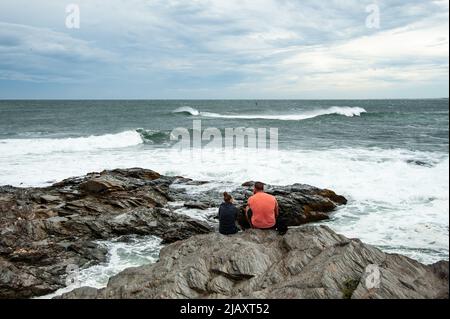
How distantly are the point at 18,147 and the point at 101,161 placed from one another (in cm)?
974

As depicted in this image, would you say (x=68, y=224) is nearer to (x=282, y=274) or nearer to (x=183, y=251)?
(x=183, y=251)

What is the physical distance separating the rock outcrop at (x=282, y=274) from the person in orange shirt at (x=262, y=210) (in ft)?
2.88

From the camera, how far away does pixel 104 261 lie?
9484mm

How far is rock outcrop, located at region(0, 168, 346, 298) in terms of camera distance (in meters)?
8.84

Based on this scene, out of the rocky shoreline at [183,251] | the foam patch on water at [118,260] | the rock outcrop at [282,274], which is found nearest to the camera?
the rock outcrop at [282,274]

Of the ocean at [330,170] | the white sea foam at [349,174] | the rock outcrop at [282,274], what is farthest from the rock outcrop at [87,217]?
A: the rock outcrop at [282,274]

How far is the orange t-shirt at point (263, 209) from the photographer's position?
8.55 m

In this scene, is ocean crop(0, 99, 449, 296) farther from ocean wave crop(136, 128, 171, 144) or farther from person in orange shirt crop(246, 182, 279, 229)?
person in orange shirt crop(246, 182, 279, 229)

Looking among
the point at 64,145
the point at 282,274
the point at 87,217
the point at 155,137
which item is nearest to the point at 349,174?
the point at 87,217

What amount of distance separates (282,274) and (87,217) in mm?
7121

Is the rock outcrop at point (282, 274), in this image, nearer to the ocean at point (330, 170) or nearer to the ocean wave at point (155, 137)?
the ocean at point (330, 170)

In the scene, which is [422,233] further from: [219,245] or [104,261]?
[104,261]

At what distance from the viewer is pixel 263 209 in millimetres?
8602
